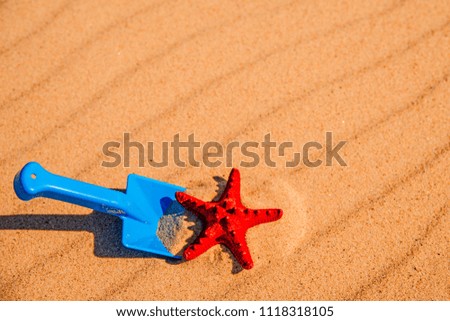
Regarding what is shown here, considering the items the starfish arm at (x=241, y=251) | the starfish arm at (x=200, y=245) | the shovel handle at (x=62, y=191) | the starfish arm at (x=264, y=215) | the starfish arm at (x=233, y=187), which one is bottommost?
the starfish arm at (x=241, y=251)

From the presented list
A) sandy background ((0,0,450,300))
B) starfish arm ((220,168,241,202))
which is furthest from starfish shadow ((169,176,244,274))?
starfish arm ((220,168,241,202))

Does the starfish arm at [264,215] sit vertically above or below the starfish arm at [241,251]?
above

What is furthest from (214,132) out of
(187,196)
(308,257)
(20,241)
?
(20,241)

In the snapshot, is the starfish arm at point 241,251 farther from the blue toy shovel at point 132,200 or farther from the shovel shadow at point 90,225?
the shovel shadow at point 90,225

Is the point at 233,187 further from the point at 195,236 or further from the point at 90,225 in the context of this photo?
the point at 90,225

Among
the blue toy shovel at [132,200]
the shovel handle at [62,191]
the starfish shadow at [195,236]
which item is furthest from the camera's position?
the starfish shadow at [195,236]

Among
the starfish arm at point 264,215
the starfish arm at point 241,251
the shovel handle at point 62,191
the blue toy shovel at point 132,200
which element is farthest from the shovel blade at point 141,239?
the starfish arm at point 264,215

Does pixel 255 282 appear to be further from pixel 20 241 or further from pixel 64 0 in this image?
pixel 64 0
